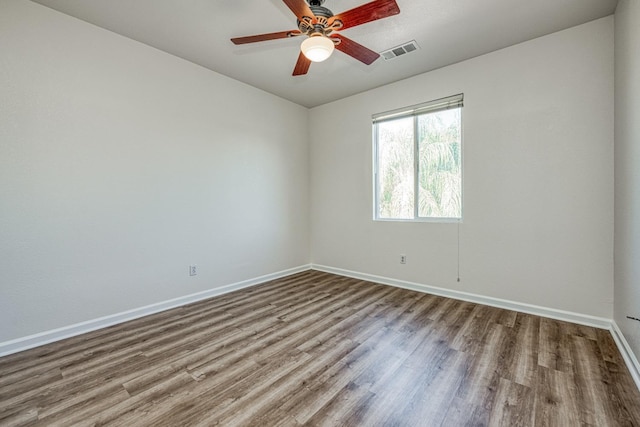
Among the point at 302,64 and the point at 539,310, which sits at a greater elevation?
the point at 302,64

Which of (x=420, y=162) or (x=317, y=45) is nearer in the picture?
(x=317, y=45)

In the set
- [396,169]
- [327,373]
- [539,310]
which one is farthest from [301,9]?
[539,310]

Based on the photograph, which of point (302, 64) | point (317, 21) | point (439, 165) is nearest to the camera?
point (317, 21)

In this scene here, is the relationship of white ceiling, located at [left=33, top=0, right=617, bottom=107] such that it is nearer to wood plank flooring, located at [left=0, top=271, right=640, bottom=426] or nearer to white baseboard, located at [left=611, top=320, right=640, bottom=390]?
white baseboard, located at [left=611, top=320, right=640, bottom=390]

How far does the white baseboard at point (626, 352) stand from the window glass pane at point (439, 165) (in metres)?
1.65

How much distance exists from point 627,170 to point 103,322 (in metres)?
4.76

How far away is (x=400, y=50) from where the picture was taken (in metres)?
3.03

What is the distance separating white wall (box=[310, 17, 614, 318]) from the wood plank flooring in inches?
19.5

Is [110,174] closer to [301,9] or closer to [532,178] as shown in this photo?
[301,9]

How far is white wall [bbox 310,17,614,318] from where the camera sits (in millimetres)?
2561

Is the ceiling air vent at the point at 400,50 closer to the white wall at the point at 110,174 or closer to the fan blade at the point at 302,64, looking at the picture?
the fan blade at the point at 302,64

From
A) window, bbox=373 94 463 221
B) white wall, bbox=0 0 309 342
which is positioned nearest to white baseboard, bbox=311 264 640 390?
window, bbox=373 94 463 221

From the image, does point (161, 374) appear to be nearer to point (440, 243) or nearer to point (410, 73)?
point (440, 243)

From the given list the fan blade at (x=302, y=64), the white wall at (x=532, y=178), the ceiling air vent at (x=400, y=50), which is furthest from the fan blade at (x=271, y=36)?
the white wall at (x=532, y=178)
